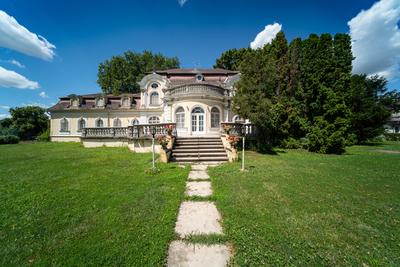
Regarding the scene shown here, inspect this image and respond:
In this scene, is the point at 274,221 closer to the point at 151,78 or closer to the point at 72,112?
the point at 151,78

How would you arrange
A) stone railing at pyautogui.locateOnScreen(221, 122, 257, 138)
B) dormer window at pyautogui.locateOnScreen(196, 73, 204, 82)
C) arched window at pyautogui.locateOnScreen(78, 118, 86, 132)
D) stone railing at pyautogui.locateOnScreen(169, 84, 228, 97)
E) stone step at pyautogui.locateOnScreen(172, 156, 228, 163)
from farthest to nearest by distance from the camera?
arched window at pyautogui.locateOnScreen(78, 118, 86, 132) → dormer window at pyautogui.locateOnScreen(196, 73, 204, 82) → stone railing at pyautogui.locateOnScreen(169, 84, 228, 97) → stone railing at pyautogui.locateOnScreen(221, 122, 257, 138) → stone step at pyautogui.locateOnScreen(172, 156, 228, 163)

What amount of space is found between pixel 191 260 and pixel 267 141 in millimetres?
13771

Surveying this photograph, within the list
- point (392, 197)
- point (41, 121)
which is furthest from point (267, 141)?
point (41, 121)

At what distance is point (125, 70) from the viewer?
38344 millimetres

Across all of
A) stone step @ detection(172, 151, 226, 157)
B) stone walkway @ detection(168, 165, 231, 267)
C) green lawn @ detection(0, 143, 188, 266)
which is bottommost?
stone walkway @ detection(168, 165, 231, 267)

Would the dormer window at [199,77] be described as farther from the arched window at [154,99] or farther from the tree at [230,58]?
the tree at [230,58]

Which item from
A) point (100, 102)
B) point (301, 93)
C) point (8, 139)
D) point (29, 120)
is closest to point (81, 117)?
point (100, 102)

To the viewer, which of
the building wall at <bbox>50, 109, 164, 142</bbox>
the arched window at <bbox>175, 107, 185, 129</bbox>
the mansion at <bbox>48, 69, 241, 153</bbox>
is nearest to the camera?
the mansion at <bbox>48, 69, 241, 153</bbox>

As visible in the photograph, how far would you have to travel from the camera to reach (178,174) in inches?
272

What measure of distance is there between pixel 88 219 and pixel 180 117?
1258 centimetres

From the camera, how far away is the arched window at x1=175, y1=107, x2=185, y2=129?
51.2ft

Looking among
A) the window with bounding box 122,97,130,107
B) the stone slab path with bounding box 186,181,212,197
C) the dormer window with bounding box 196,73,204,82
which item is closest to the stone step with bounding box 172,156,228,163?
the stone slab path with bounding box 186,181,212,197

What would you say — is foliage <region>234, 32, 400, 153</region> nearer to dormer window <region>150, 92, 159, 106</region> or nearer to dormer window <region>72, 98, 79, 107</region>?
dormer window <region>150, 92, 159, 106</region>

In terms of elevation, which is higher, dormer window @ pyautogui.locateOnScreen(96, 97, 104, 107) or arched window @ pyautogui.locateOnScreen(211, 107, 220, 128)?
dormer window @ pyautogui.locateOnScreen(96, 97, 104, 107)
